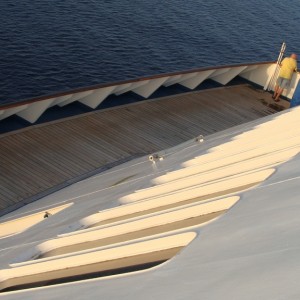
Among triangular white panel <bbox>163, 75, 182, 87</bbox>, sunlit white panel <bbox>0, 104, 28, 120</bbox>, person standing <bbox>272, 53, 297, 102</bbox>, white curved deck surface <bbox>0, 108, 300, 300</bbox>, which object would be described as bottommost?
white curved deck surface <bbox>0, 108, 300, 300</bbox>

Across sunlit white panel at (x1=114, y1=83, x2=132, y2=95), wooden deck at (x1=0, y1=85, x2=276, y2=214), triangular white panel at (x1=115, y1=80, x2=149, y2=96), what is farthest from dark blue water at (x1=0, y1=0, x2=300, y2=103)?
wooden deck at (x1=0, y1=85, x2=276, y2=214)

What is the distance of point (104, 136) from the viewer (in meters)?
13.5

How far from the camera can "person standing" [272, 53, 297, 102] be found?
57.1 ft

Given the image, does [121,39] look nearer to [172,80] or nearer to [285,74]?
[172,80]

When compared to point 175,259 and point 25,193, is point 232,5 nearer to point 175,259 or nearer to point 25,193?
point 25,193

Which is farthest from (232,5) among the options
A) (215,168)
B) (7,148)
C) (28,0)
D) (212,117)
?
(215,168)

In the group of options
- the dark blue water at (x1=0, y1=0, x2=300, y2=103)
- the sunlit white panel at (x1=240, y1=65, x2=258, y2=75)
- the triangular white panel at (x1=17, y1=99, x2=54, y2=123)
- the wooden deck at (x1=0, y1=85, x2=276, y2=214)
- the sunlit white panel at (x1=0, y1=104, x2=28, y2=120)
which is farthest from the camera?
the dark blue water at (x1=0, y1=0, x2=300, y2=103)

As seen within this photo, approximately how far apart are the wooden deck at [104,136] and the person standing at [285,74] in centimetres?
69

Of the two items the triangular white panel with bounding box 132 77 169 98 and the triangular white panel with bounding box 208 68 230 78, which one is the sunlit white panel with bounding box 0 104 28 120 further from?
the triangular white panel with bounding box 208 68 230 78

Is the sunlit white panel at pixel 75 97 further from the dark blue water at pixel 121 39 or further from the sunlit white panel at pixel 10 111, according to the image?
the dark blue water at pixel 121 39

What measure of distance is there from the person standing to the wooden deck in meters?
0.69

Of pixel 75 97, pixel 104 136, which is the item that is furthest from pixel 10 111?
pixel 104 136

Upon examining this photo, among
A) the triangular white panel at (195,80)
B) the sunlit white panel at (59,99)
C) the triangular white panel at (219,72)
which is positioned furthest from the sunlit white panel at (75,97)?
the triangular white panel at (219,72)

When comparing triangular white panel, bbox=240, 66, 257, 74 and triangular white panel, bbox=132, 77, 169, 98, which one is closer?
triangular white panel, bbox=132, 77, 169, 98
